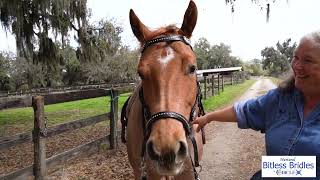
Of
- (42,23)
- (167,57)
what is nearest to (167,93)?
(167,57)

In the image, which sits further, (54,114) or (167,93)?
(54,114)

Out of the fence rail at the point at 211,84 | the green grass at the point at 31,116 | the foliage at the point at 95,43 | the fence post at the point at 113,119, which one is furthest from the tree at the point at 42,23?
the fence rail at the point at 211,84

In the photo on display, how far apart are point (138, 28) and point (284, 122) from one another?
1.53 metres

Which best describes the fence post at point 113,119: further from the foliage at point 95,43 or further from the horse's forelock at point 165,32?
the foliage at point 95,43

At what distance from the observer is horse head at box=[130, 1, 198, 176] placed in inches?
85.6

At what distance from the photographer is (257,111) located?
2.35 meters

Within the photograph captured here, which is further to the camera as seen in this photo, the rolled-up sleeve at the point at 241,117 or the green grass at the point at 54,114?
the green grass at the point at 54,114

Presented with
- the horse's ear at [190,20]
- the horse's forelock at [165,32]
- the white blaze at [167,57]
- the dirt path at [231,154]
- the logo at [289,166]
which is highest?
the horse's ear at [190,20]

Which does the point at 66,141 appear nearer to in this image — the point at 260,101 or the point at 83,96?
the point at 83,96

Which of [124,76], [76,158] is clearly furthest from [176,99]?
[124,76]

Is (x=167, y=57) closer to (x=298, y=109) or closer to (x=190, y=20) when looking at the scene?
(x=190, y=20)

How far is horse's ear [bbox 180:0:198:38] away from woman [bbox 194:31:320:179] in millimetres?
962

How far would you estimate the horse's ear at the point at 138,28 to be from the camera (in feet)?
9.78

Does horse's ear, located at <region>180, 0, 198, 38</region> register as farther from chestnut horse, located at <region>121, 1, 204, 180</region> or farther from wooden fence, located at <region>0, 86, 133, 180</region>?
wooden fence, located at <region>0, 86, 133, 180</region>
